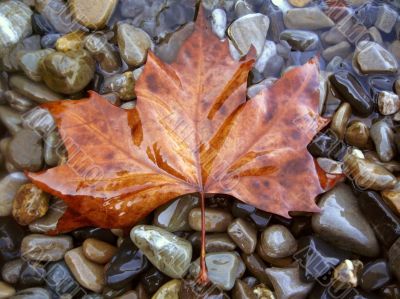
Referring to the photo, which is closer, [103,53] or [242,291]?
[242,291]

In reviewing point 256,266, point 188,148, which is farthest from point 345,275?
point 188,148

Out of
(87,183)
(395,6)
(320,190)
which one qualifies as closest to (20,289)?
(87,183)

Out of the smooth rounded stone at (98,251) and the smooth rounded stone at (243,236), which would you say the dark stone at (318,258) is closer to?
the smooth rounded stone at (243,236)

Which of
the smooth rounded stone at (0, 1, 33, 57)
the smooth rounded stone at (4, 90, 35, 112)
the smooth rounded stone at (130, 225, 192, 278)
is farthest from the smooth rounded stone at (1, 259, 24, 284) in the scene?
the smooth rounded stone at (0, 1, 33, 57)

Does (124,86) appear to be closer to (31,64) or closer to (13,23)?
(31,64)

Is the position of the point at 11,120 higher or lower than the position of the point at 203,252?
higher

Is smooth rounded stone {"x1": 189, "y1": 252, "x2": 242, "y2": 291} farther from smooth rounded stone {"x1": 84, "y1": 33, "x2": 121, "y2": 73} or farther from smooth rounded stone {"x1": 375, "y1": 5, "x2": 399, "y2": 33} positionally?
smooth rounded stone {"x1": 375, "y1": 5, "x2": 399, "y2": 33}

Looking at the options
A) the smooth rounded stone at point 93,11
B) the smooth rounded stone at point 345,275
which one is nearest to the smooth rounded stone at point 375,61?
the smooth rounded stone at point 345,275
